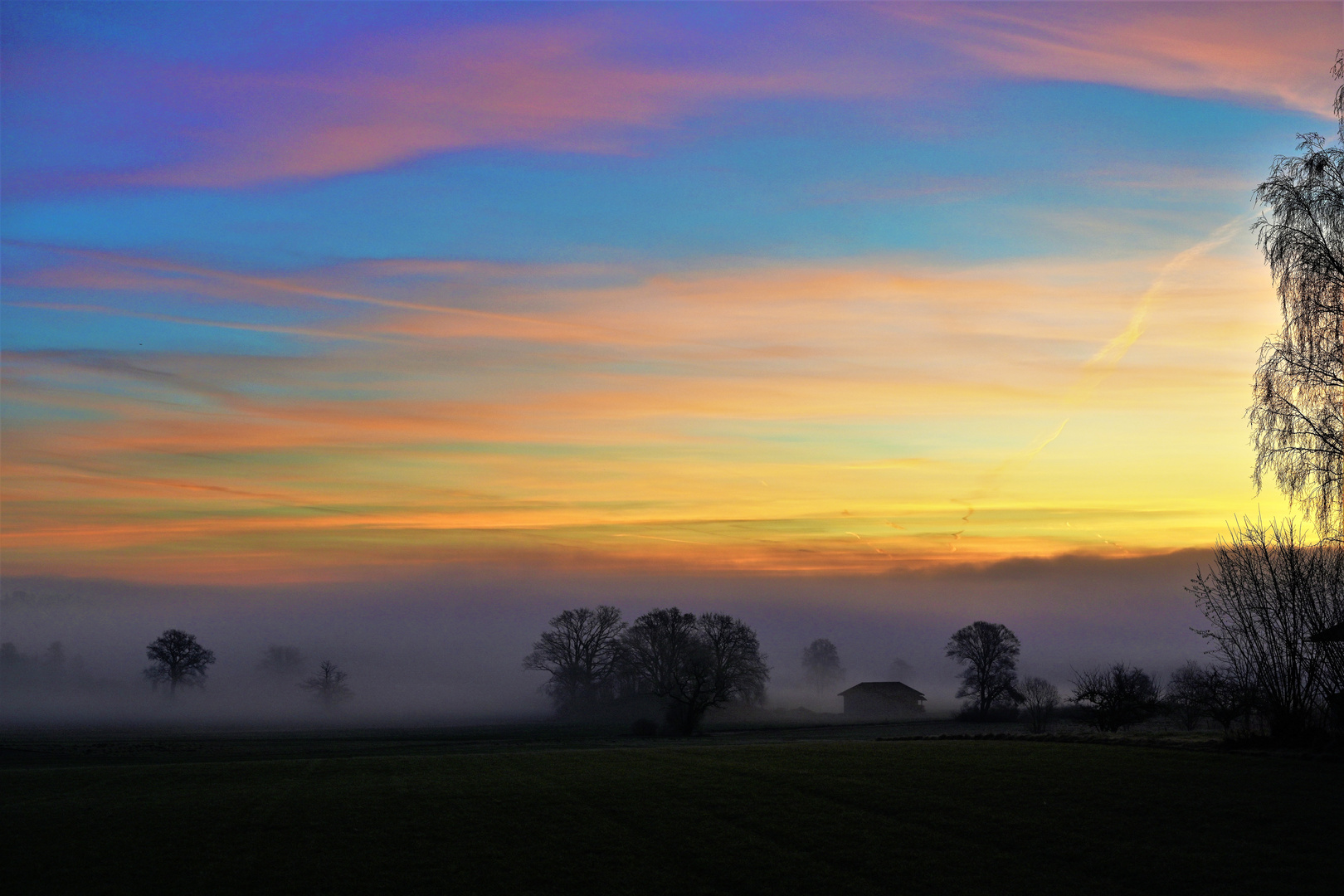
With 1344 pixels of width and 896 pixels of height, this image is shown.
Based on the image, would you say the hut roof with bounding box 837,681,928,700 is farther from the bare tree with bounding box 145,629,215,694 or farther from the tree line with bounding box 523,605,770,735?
the bare tree with bounding box 145,629,215,694

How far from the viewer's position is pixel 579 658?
105875 millimetres

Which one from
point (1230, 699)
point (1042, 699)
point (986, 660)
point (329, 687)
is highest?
point (1230, 699)

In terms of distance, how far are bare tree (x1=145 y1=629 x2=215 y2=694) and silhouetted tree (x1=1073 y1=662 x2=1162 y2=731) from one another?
108m

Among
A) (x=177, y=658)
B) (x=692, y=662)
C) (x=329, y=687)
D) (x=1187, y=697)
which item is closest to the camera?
(x=1187, y=697)

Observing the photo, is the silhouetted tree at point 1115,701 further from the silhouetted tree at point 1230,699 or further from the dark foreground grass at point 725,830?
the dark foreground grass at point 725,830

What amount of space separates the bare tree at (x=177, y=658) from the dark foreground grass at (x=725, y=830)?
92969 mm

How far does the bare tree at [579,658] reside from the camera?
105000 mm

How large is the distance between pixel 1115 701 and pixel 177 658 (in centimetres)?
11179

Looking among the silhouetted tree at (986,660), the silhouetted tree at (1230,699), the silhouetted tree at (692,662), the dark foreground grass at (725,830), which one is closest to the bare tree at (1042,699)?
the silhouetted tree at (986,660)

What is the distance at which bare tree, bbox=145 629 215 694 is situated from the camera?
114 m

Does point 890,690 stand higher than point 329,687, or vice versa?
point 890,690

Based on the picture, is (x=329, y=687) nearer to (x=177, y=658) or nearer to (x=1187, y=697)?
(x=177, y=658)

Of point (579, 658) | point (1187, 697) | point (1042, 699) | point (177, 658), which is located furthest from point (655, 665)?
point (177, 658)

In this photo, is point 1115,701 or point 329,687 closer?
point 1115,701
